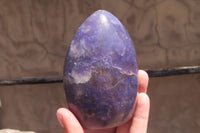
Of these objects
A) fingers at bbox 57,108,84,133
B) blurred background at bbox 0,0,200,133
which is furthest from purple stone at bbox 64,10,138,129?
blurred background at bbox 0,0,200,133

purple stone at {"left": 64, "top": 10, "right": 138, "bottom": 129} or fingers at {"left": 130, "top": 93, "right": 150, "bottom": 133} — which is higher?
purple stone at {"left": 64, "top": 10, "right": 138, "bottom": 129}

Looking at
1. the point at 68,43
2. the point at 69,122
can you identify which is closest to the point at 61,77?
the point at 68,43

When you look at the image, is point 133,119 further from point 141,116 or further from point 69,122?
point 69,122

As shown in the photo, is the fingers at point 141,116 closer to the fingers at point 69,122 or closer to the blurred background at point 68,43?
the fingers at point 69,122

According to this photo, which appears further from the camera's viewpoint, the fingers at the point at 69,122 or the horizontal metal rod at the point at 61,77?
the horizontal metal rod at the point at 61,77

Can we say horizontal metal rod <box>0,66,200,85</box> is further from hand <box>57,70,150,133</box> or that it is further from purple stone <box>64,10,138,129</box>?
purple stone <box>64,10,138,129</box>

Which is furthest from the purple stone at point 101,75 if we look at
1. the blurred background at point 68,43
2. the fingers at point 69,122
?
the blurred background at point 68,43
